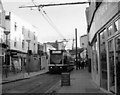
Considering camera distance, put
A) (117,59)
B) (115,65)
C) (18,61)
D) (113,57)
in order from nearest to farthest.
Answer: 1. (117,59)
2. (115,65)
3. (113,57)
4. (18,61)

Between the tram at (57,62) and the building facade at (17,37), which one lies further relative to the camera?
the building facade at (17,37)

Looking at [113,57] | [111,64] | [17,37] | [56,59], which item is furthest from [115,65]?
[17,37]

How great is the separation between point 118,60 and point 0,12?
991 inches

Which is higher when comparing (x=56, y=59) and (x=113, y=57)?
(x=113, y=57)

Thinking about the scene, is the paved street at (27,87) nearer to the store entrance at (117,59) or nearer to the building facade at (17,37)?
the store entrance at (117,59)

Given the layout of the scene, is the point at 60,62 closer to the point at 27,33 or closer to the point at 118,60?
the point at 27,33

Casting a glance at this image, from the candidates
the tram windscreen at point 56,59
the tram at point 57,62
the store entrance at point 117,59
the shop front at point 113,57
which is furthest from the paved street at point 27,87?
the tram windscreen at point 56,59

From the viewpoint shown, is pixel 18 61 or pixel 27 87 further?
pixel 18 61

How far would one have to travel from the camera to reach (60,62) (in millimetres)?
33062

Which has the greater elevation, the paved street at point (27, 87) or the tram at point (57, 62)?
the tram at point (57, 62)

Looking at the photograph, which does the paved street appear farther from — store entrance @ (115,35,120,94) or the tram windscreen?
the tram windscreen

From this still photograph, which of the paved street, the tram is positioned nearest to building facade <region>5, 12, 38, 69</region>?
the tram

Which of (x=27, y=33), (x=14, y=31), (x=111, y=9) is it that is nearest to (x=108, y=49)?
(x=111, y=9)

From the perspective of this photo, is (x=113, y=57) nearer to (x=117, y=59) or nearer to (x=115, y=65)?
(x=115, y=65)
